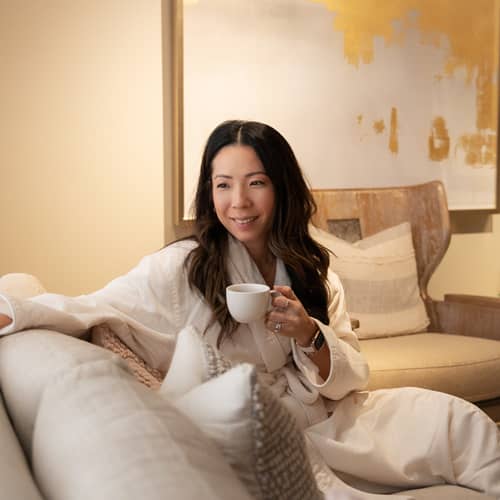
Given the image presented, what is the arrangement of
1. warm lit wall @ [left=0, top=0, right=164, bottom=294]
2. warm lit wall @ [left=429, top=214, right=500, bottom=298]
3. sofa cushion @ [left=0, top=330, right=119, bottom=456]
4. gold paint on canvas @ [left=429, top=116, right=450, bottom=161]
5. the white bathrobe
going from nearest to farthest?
1. sofa cushion @ [left=0, top=330, right=119, bottom=456]
2. the white bathrobe
3. warm lit wall @ [left=0, top=0, right=164, bottom=294]
4. gold paint on canvas @ [left=429, top=116, right=450, bottom=161]
5. warm lit wall @ [left=429, top=214, right=500, bottom=298]

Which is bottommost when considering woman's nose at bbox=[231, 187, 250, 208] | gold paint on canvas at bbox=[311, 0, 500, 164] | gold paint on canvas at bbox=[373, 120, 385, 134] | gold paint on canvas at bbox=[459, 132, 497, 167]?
woman's nose at bbox=[231, 187, 250, 208]

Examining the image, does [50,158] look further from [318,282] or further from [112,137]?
[318,282]

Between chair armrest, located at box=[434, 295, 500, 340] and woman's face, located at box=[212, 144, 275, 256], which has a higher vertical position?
woman's face, located at box=[212, 144, 275, 256]

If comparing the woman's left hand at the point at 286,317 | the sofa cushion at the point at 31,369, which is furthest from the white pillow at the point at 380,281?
the sofa cushion at the point at 31,369

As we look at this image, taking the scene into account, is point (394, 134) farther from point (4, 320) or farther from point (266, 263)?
point (4, 320)

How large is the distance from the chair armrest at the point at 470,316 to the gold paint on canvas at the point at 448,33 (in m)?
0.89

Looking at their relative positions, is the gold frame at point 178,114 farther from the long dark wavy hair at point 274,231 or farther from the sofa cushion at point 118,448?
the sofa cushion at point 118,448

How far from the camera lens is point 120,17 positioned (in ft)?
8.75

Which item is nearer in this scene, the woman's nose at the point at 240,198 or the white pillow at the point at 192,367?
the white pillow at the point at 192,367

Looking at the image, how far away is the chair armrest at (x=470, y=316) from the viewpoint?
9.53 feet

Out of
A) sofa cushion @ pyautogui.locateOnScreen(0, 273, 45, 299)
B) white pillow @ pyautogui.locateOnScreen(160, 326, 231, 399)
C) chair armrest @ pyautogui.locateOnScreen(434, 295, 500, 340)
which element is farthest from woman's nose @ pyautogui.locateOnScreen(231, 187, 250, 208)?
chair armrest @ pyautogui.locateOnScreen(434, 295, 500, 340)

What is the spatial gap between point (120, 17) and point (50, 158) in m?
0.57

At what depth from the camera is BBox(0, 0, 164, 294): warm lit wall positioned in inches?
100.0

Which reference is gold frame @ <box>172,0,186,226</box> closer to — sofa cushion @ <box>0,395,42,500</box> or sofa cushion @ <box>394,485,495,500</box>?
sofa cushion @ <box>394,485,495,500</box>
